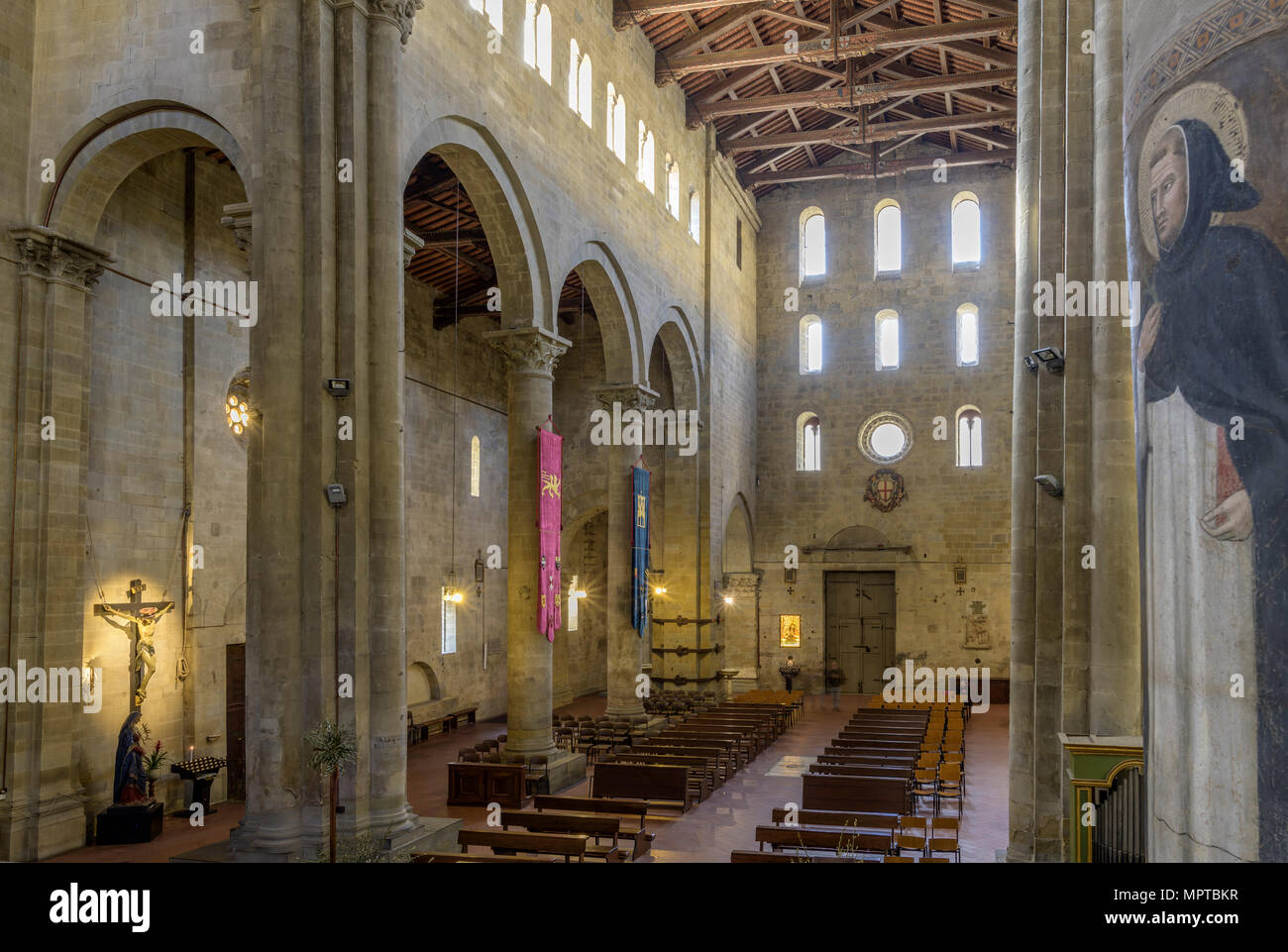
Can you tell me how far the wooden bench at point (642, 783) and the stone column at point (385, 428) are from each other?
11.7ft

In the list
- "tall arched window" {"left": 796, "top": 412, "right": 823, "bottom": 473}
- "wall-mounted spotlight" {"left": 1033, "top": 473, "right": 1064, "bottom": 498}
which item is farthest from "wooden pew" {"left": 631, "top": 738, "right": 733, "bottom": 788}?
"tall arched window" {"left": 796, "top": 412, "right": 823, "bottom": 473}

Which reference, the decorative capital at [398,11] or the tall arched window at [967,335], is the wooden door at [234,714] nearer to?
the decorative capital at [398,11]

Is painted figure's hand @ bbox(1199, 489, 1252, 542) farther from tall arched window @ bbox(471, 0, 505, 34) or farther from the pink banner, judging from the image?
tall arched window @ bbox(471, 0, 505, 34)

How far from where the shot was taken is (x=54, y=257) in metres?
12.1

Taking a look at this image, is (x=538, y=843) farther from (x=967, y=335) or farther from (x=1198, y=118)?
(x=967, y=335)

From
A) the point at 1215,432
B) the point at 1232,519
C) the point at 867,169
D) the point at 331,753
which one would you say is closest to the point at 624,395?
the point at 331,753

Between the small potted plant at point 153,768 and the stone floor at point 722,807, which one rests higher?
the small potted plant at point 153,768

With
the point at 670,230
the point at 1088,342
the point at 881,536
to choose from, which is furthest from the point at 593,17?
the point at 881,536

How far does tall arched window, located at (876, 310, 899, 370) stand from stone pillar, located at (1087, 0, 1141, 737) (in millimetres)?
21664

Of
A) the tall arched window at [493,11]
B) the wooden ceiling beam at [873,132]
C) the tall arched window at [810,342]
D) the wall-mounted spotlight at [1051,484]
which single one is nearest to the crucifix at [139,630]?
the tall arched window at [493,11]

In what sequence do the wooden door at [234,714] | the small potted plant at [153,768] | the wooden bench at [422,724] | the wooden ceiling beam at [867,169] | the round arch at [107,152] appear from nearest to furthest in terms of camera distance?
the round arch at [107,152]
the small potted plant at [153,768]
the wooden door at [234,714]
the wooden bench at [422,724]
the wooden ceiling beam at [867,169]

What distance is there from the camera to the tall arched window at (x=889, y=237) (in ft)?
99.5

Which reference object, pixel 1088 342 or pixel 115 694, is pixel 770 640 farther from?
pixel 1088 342

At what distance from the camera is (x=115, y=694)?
1318 cm
